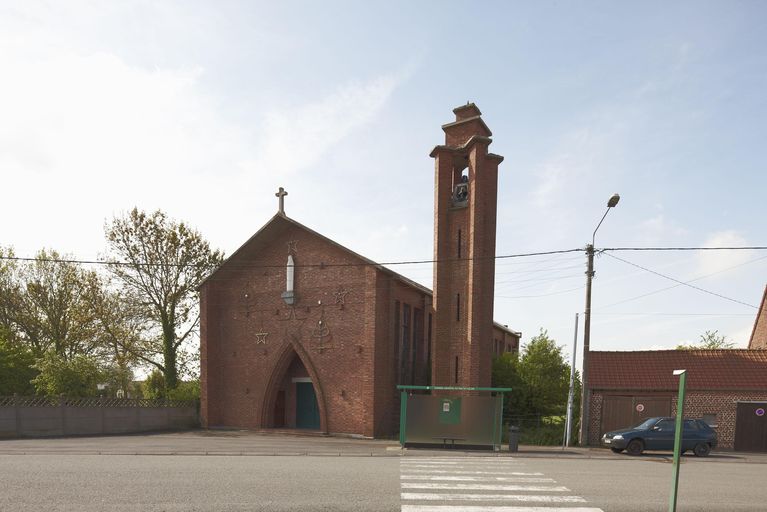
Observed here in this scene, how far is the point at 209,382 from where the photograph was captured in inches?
1148

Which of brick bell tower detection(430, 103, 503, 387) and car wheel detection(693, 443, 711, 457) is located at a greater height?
brick bell tower detection(430, 103, 503, 387)

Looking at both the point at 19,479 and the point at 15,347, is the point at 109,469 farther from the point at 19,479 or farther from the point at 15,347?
the point at 15,347

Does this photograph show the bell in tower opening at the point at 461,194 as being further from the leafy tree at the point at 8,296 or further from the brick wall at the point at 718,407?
the leafy tree at the point at 8,296

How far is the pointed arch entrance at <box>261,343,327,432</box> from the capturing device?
91.5 ft

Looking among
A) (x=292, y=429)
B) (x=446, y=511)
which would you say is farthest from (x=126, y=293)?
(x=446, y=511)

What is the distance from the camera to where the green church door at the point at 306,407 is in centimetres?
2809

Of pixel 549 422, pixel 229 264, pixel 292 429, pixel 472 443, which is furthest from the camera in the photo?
pixel 229 264

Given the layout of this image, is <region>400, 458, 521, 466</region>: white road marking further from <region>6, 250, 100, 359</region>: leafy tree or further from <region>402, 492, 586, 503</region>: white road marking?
<region>6, 250, 100, 359</region>: leafy tree

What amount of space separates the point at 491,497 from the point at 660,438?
12.1 m

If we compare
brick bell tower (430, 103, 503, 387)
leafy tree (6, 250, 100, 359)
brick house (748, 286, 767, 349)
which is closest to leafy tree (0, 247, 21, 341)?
leafy tree (6, 250, 100, 359)

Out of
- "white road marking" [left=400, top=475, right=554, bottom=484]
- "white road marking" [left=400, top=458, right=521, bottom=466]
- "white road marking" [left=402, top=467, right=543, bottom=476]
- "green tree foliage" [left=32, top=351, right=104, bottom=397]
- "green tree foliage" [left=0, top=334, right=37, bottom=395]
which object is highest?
"green tree foliage" [left=0, top=334, right=37, bottom=395]

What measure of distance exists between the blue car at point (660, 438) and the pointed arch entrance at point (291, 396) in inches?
533

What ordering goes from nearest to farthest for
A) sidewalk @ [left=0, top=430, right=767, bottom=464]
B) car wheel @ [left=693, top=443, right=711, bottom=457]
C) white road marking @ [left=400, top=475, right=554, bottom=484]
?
white road marking @ [left=400, top=475, right=554, bottom=484]
sidewalk @ [left=0, top=430, right=767, bottom=464]
car wheel @ [left=693, top=443, right=711, bottom=457]

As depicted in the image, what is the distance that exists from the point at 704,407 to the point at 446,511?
1834 centimetres
